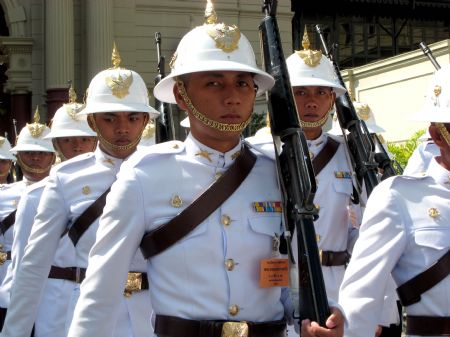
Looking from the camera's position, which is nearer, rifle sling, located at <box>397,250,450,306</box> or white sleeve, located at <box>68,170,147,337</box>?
white sleeve, located at <box>68,170,147,337</box>

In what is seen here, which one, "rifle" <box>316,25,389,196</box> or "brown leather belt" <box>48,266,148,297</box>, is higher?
"rifle" <box>316,25,389,196</box>

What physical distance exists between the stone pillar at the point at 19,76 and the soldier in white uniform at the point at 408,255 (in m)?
18.2

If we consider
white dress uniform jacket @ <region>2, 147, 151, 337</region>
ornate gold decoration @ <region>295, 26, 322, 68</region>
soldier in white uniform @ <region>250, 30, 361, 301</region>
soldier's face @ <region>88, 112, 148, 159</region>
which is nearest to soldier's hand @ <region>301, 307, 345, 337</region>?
white dress uniform jacket @ <region>2, 147, 151, 337</region>

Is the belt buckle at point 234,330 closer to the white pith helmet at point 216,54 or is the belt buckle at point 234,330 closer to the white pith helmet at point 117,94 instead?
the white pith helmet at point 216,54

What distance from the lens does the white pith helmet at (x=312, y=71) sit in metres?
5.60

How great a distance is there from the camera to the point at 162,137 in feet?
23.3

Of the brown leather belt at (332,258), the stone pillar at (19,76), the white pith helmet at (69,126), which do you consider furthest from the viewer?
the stone pillar at (19,76)

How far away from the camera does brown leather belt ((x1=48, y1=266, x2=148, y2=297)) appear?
452 centimetres

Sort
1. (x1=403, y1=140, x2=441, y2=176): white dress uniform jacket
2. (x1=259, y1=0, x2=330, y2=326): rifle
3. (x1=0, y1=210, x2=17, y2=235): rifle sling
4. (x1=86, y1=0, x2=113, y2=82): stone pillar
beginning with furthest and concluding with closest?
1. (x1=86, y1=0, x2=113, y2=82): stone pillar
2. (x1=0, y1=210, x2=17, y2=235): rifle sling
3. (x1=403, y1=140, x2=441, y2=176): white dress uniform jacket
4. (x1=259, y1=0, x2=330, y2=326): rifle

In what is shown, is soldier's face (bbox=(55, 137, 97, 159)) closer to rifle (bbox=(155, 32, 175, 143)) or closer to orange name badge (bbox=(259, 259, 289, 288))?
rifle (bbox=(155, 32, 175, 143))

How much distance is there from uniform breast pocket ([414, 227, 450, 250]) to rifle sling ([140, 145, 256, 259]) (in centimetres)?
74

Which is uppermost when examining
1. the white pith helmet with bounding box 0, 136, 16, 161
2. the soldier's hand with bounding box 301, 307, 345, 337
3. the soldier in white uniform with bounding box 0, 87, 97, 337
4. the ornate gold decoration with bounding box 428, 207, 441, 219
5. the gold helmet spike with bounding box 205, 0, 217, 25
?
the gold helmet spike with bounding box 205, 0, 217, 25

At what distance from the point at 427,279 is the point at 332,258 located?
176 centimetres

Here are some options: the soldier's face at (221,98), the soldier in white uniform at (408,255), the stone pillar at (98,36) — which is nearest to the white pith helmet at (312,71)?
the soldier in white uniform at (408,255)
